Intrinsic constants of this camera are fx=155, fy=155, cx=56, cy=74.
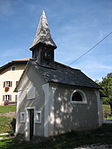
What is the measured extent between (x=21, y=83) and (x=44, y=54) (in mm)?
3677

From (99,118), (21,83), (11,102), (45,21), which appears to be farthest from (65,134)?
(11,102)

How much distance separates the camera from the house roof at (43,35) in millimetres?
14979

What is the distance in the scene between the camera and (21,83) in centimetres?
1527

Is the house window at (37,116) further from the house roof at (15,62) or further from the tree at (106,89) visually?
the tree at (106,89)

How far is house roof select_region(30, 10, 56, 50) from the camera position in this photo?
49.1 ft

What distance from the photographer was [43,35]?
627 inches

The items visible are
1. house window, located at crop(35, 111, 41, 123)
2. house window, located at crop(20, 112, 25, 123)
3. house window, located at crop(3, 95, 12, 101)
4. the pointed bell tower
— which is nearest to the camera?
house window, located at crop(35, 111, 41, 123)

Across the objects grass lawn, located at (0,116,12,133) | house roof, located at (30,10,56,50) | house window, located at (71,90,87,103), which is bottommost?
grass lawn, located at (0,116,12,133)

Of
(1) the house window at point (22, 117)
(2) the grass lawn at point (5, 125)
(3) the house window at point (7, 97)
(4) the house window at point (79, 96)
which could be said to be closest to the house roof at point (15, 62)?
(3) the house window at point (7, 97)

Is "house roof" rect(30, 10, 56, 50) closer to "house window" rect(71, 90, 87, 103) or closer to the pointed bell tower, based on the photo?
the pointed bell tower

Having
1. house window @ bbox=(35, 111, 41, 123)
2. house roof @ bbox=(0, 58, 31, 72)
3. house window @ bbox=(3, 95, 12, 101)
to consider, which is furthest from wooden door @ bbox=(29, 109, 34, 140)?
house window @ bbox=(3, 95, 12, 101)

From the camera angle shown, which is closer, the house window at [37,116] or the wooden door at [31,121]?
the house window at [37,116]

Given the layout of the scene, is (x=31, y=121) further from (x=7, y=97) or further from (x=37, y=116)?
(x=7, y=97)

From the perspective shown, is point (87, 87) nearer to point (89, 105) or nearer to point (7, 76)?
point (89, 105)
